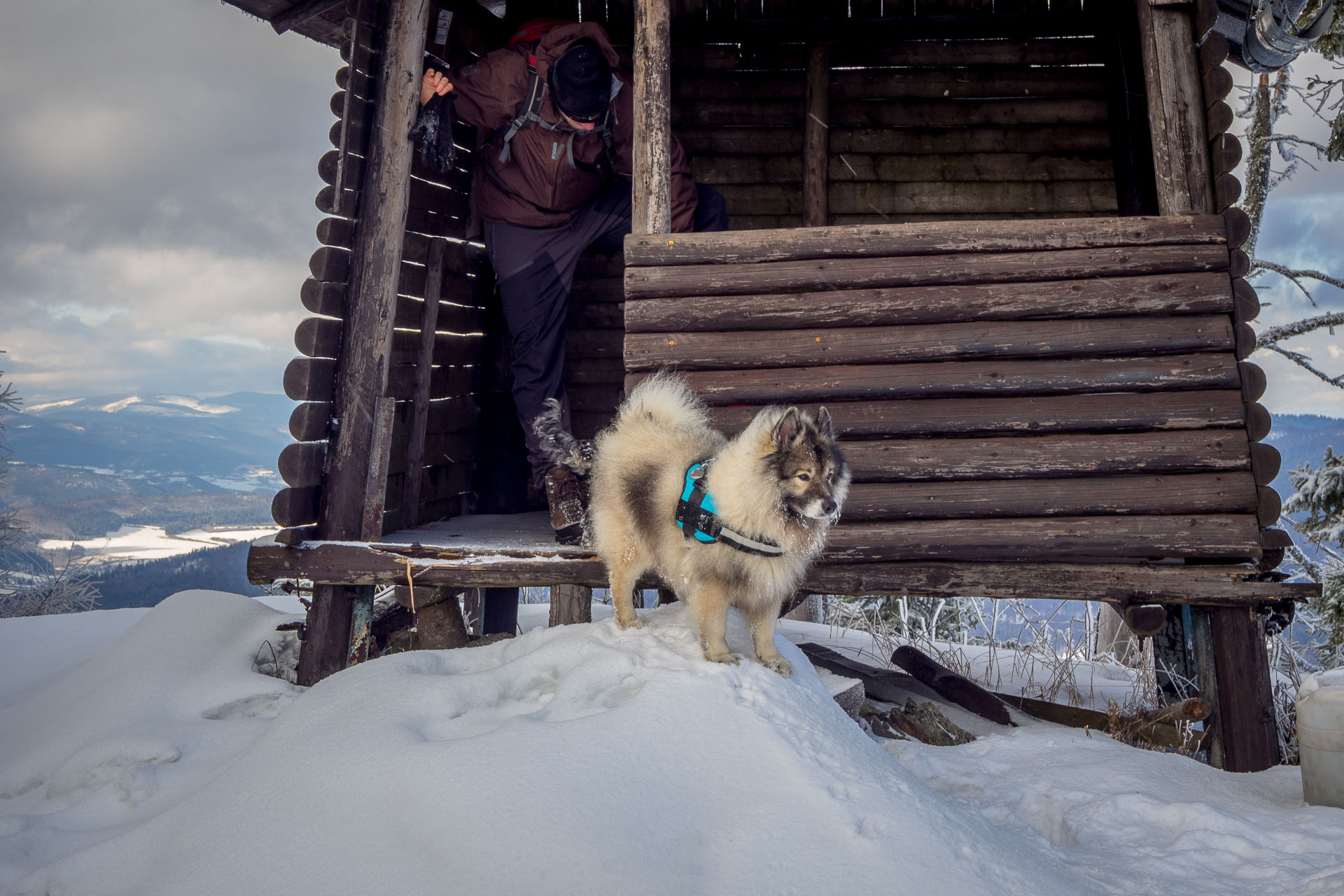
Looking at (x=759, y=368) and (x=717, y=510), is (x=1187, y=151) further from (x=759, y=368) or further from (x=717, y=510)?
(x=717, y=510)

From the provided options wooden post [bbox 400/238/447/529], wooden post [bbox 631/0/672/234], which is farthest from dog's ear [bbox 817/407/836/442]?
wooden post [bbox 400/238/447/529]

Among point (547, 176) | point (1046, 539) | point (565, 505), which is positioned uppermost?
point (547, 176)

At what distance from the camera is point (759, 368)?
432 centimetres

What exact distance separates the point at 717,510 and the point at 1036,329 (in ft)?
7.68

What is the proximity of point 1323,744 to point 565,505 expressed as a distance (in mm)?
3708

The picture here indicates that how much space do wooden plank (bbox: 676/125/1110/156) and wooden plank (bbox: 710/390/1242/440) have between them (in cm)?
360

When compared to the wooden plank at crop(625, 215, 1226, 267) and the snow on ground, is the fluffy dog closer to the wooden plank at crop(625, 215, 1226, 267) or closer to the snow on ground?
the snow on ground

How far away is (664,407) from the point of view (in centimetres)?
363

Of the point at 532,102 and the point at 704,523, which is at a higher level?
the point at 532,102

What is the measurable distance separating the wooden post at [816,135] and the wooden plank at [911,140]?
317 mm

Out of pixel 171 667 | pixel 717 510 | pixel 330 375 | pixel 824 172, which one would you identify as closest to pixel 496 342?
pixel 330 375

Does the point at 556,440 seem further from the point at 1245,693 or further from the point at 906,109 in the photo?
the point at 906,109

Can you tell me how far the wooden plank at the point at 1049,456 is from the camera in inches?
163

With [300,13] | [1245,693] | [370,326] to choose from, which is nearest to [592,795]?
[370,326]
